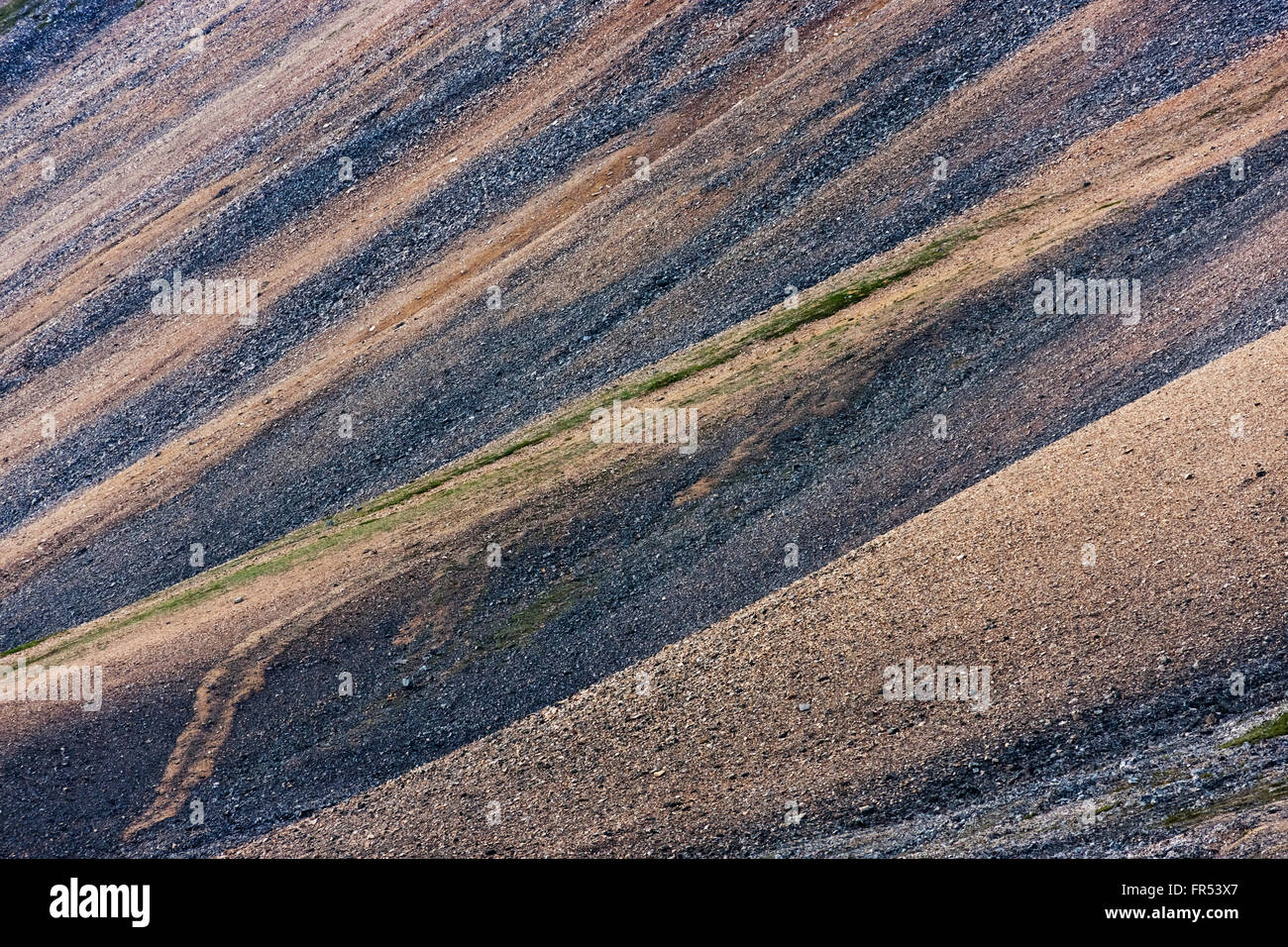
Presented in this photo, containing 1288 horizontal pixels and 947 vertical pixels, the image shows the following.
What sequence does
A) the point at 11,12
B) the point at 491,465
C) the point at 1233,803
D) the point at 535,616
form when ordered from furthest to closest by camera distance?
1. the point at 11,12
2. the point at 491,465
3. the point at 535,616
4. the point at 1233,803

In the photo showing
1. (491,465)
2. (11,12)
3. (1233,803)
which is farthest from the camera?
(11,12)

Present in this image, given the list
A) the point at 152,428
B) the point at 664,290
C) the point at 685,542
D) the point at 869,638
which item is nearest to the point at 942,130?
the point at 664,290

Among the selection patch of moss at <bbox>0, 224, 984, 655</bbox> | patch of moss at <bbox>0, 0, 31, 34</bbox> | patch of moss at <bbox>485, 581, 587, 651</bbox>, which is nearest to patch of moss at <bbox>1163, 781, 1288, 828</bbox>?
patch of moss at <bbox>485, 581, 587, 651</bbox>

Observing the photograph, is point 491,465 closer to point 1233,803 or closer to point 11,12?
point 1233,803

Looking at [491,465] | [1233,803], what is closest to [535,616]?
[491,465]

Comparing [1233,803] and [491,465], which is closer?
[1233,803]

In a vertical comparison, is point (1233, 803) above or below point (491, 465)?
below

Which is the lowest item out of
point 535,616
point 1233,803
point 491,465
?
point 1233,803

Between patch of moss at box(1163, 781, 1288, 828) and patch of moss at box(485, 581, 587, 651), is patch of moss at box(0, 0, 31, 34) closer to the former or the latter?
patch of moss at box(485, 581, 587, 651)

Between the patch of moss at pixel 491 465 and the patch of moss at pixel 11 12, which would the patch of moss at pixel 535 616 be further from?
the patch of moss at pixel 11 12

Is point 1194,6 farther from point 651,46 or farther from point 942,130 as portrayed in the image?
point 651,46

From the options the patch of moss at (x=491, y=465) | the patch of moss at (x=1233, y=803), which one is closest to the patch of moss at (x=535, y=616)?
the patch of moss at (x=491, y=465)
